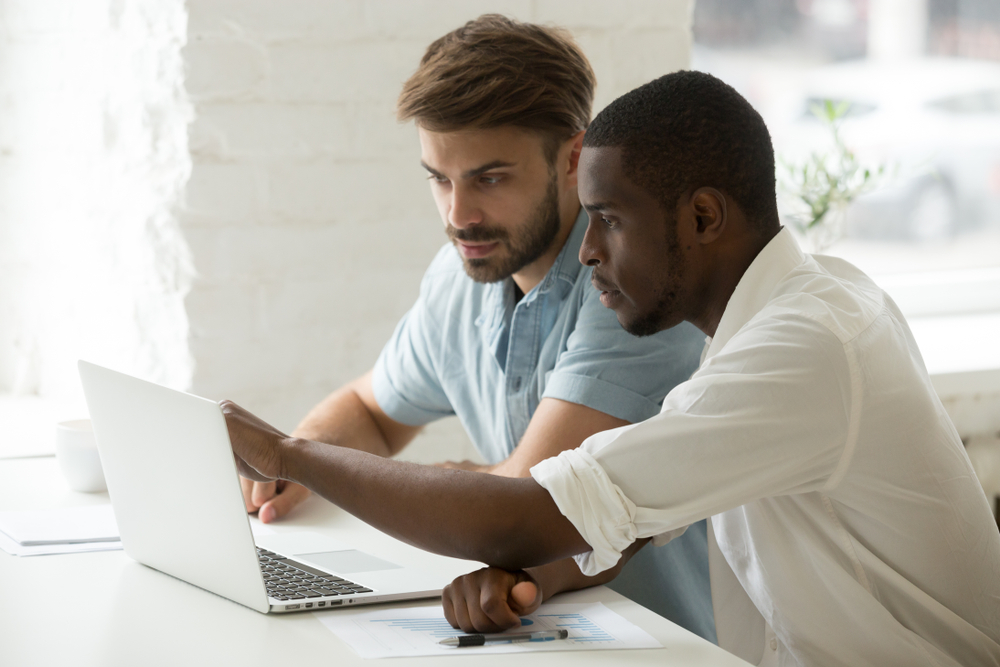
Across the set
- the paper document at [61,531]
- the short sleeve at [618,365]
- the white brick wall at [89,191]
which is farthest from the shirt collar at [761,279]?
the white brick wall at [89,191]

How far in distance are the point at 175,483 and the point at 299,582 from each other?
0.15 meters

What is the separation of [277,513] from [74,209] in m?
0.93

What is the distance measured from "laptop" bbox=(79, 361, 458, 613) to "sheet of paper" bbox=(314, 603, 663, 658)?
3 cm

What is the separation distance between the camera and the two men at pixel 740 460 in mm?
905

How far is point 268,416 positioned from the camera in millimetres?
1816

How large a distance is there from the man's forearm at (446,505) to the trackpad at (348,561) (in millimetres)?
104

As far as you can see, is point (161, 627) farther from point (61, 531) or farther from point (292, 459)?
point (61, 531)

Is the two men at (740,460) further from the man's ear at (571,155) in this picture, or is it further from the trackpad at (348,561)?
the man's ear at (571,155)

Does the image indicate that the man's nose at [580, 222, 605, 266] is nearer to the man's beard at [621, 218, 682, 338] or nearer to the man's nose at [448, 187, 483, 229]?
the man's beard at [621, 218, 682, 338]

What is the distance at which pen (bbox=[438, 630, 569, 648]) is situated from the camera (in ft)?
2.87

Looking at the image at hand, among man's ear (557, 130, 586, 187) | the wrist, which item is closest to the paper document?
the wrist

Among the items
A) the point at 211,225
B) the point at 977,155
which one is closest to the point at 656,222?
the point at 211,225

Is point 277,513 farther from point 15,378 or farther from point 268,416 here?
point 15,378

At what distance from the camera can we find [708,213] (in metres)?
1.02
